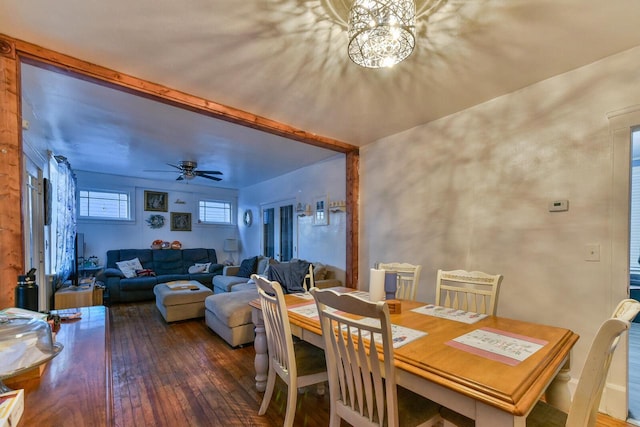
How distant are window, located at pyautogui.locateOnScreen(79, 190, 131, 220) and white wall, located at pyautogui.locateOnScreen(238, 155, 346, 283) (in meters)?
3.01

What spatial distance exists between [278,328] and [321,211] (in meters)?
3.17

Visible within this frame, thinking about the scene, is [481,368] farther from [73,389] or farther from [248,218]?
[248,218]

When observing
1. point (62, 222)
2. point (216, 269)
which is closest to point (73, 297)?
point (62, 222)

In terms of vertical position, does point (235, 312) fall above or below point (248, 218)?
below

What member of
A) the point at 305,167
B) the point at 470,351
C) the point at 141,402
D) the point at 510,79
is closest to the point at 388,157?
the point at 510,79

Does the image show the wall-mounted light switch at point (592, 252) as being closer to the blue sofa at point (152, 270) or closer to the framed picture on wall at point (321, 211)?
the framed picture on wall at point (321, 211)

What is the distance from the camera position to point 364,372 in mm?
1217

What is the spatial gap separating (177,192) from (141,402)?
552 centimetres

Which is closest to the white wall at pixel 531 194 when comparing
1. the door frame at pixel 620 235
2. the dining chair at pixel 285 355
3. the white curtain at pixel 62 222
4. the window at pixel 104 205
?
the door frame at pixel 620 235

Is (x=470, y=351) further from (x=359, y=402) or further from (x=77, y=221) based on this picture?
(x=77, y=221)

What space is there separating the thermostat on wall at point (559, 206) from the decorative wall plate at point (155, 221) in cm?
707

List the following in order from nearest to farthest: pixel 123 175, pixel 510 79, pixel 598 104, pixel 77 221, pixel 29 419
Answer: pixel 29 419 < pixel 598 104 < pixel 510 79 < pixel 77 221 < pixel 123 175

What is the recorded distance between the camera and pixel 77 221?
567 centimetres

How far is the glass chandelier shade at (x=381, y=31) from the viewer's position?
55.9 inches
